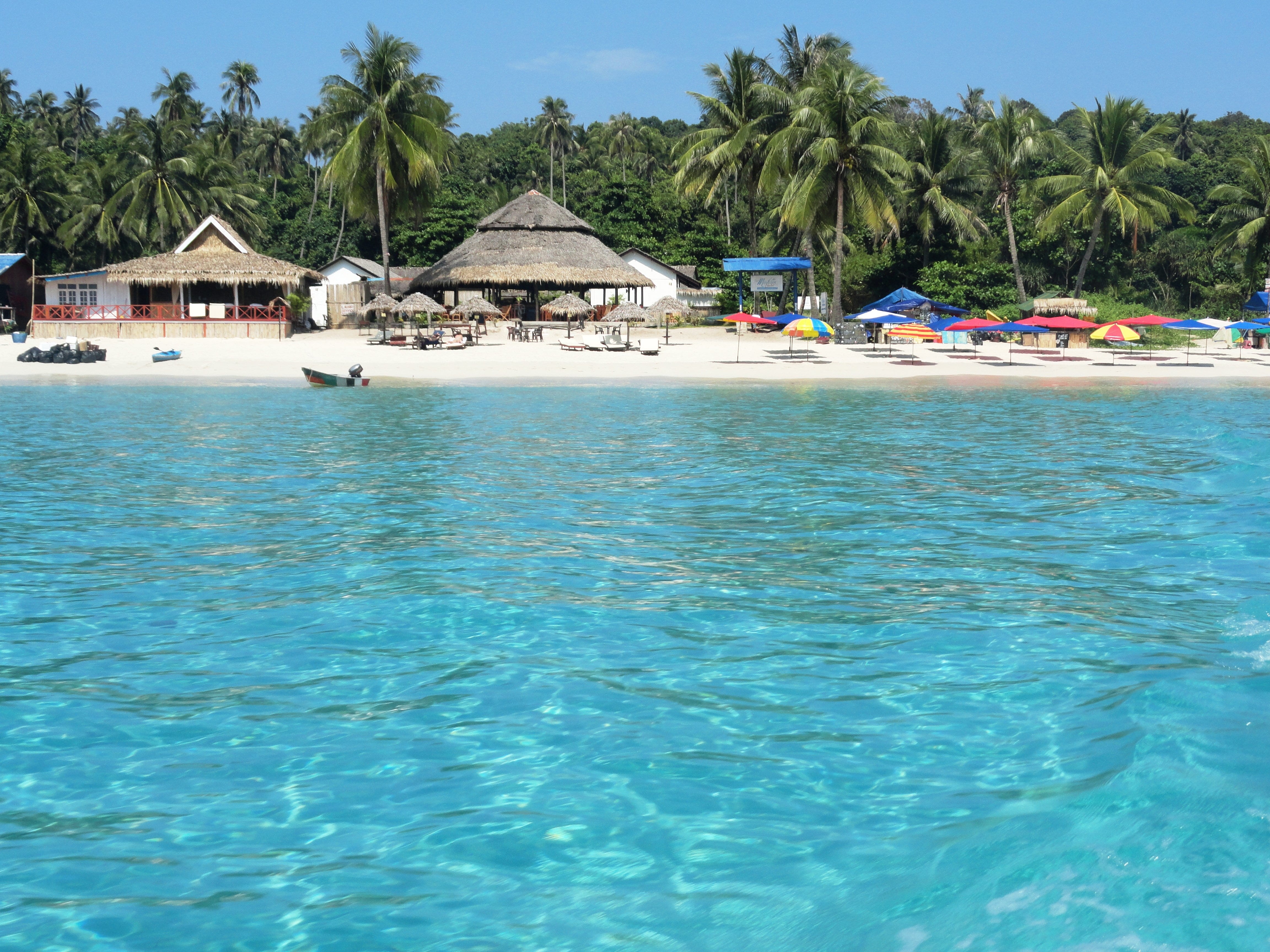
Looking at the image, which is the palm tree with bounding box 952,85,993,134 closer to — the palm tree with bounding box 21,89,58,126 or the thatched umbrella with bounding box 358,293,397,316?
the thatched umbrella with bounding box 358,293,397,316

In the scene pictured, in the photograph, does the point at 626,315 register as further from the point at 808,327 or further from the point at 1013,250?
the point at 1013,250

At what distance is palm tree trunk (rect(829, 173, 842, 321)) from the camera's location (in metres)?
37.3

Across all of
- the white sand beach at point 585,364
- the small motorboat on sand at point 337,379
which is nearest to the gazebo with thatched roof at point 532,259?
the white sand beach at point 585,364

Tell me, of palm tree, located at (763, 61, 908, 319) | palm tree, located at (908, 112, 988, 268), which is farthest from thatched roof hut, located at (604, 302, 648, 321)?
palm tree, located at (908, 112, 988, 268)

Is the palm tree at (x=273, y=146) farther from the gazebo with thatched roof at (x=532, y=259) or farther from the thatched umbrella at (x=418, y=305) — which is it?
the thatched umbrella at (x=418, y=305)

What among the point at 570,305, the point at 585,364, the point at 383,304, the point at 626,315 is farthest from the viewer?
the point at 383,304

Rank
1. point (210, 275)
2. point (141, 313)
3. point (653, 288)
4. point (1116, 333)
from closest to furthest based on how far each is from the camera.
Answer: point (1116, 333), point (210, 275), point (141, 313), point (653, 288)

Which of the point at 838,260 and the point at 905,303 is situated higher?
the point at 838,260

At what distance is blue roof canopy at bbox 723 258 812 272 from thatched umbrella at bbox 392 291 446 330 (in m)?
11.5

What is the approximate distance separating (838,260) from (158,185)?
27768mm

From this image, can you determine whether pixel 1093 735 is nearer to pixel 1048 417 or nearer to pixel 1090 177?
pixel 1048 417

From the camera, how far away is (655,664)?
647cm

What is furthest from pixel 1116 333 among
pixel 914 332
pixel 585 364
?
pixel 585 364

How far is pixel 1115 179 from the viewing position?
41.6 m
